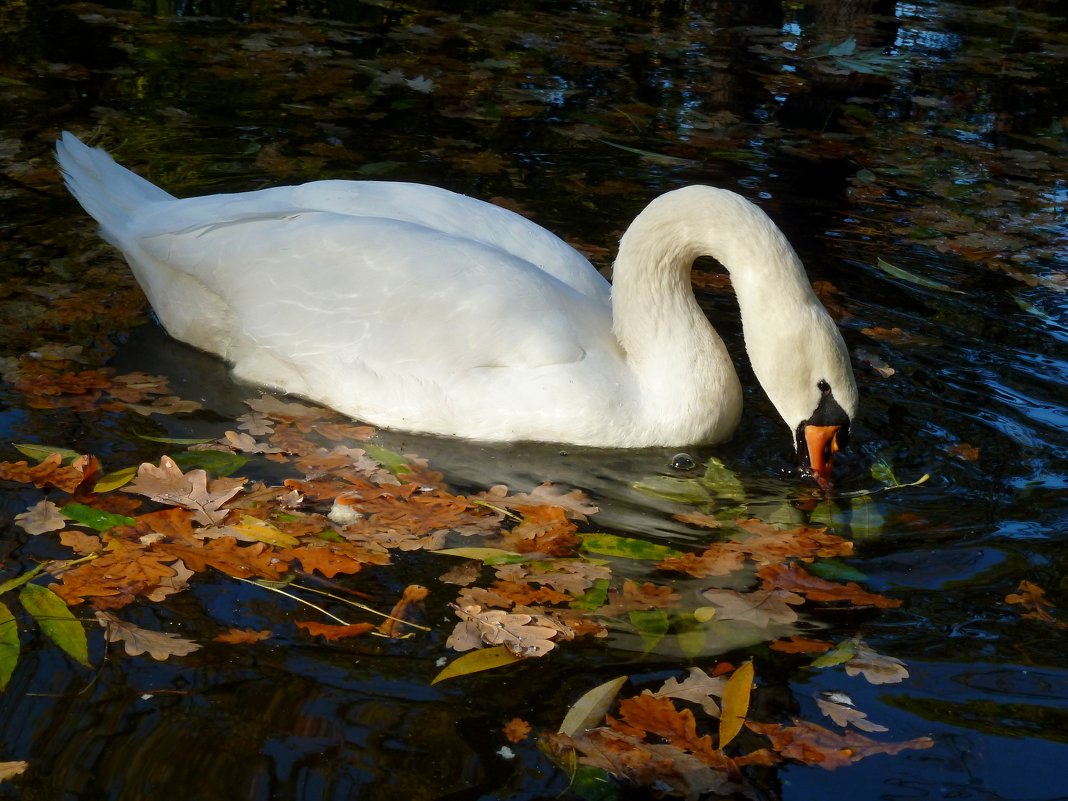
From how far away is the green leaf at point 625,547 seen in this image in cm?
455

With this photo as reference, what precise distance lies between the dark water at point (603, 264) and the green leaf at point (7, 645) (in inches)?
1.5

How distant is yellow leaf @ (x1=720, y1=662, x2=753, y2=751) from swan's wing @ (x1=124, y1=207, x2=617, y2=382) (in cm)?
172

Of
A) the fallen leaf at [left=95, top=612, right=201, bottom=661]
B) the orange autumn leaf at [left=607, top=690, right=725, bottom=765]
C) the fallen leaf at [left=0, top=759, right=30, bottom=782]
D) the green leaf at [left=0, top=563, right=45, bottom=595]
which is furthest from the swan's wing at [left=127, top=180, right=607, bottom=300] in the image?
the fallen leaf at [left=0, top=759, right=30, bottom=782]

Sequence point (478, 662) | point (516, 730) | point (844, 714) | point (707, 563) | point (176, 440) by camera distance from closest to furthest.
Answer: point (516, 730) → point (844, 714) → point (478, 662) → point (707, 563) → point (176, 440)

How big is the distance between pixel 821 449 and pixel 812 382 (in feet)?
0.87

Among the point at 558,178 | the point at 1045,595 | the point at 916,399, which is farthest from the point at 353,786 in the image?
the point at 558,178

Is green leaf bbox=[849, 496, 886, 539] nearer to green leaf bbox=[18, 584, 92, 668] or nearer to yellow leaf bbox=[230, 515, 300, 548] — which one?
yellow leaf bbox=[230, 515, 300, 548]

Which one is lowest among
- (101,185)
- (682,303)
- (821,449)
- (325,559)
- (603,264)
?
(325,559)

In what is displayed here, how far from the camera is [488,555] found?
442 centimetres

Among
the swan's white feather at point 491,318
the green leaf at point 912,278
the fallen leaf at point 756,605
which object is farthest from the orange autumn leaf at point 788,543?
the green leaf at point 912,278

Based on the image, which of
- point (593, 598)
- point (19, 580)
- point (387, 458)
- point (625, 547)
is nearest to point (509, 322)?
point (387, 458)

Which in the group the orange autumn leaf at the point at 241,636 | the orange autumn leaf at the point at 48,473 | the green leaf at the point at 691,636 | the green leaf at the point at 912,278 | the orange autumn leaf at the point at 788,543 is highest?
the green leaf at the point at 912,278

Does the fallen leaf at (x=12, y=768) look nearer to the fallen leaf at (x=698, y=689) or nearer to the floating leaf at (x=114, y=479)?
the floating leaf at (x=114, y=479)

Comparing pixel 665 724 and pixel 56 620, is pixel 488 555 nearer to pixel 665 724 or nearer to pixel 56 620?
pixel 665 724
